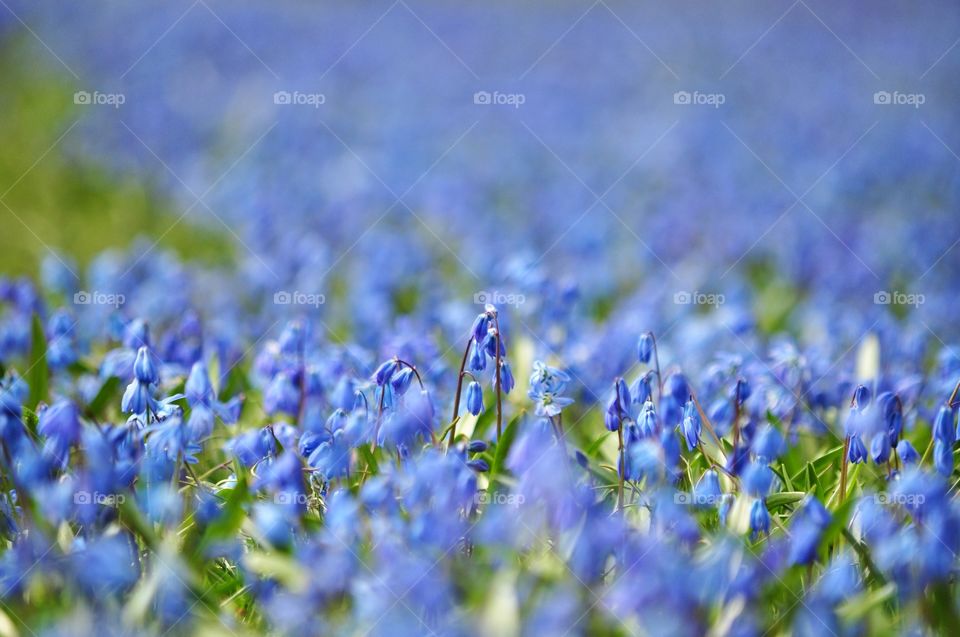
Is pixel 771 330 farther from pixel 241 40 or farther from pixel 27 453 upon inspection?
pixel 241 40

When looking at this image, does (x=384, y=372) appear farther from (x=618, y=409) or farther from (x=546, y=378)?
(x=618, y=409)

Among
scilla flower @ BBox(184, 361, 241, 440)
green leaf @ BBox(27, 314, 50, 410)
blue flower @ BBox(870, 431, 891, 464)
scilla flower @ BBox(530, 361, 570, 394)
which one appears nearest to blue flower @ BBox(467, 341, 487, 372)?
scilla flower @ BBox(530, 361, 570, 394)

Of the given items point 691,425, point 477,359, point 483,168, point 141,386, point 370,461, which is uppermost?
point 483,168

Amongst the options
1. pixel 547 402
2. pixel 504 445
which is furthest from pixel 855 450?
pixel 504 445

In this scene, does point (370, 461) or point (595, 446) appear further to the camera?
point (595, 446)

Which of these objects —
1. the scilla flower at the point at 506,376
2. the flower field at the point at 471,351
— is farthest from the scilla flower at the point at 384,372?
the scilla flower at the point at 506,376
